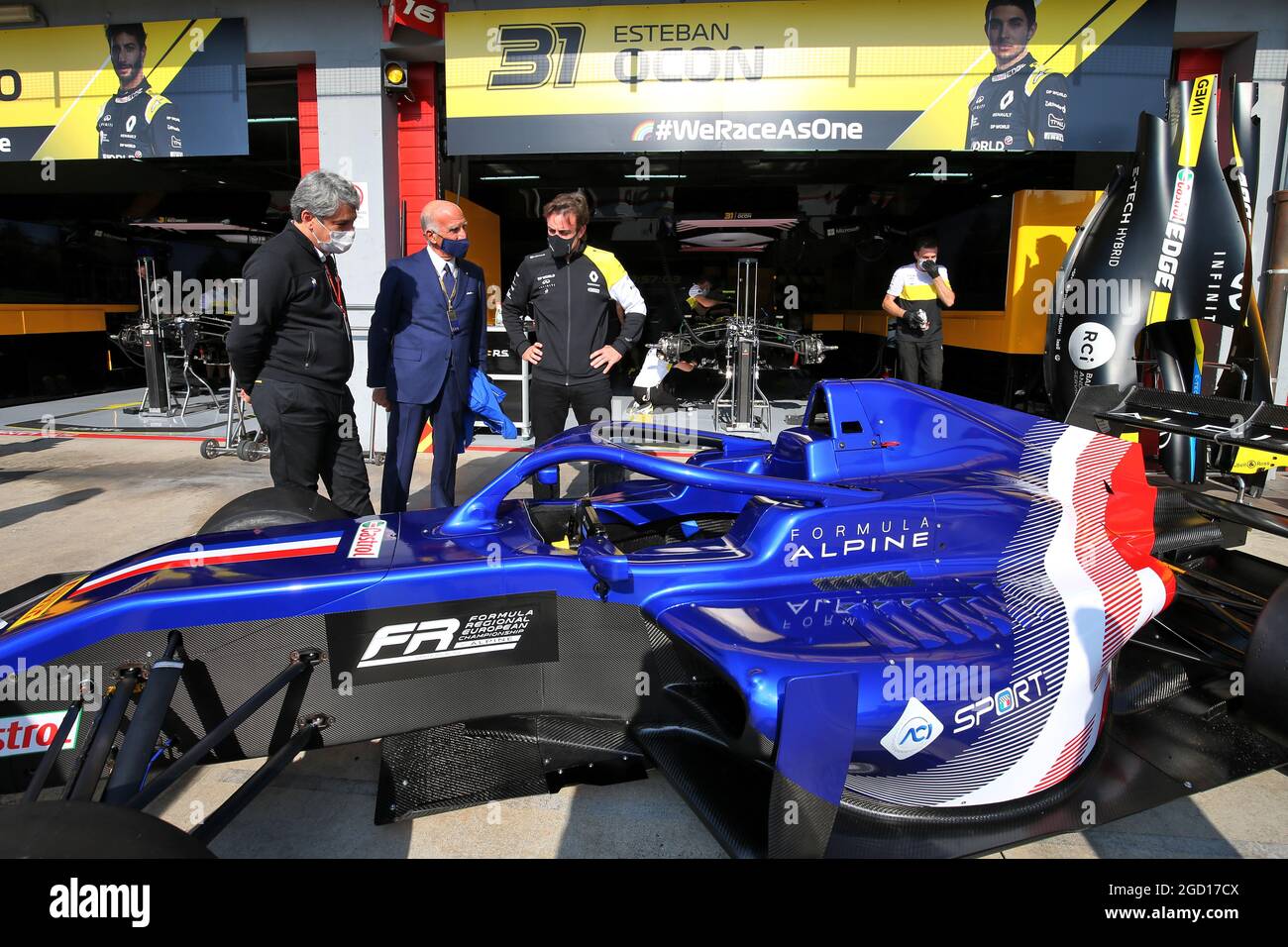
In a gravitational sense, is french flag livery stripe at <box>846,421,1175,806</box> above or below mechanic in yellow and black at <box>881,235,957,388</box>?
below

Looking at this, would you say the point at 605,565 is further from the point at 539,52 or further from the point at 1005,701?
the point at 539,52

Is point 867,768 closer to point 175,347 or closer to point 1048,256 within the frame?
point 1048,256

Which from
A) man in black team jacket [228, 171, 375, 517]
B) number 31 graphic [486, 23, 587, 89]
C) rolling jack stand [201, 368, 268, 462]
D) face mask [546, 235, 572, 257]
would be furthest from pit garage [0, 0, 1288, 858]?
number 31 graphic [486, 23, 587, 89]

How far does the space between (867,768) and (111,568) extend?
2.15 metres

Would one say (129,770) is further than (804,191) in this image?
No

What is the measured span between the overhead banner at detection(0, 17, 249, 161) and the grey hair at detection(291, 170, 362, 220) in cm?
555

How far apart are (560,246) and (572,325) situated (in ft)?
Answer: 1.31

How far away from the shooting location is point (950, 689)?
1864 mm

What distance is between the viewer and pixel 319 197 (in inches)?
120

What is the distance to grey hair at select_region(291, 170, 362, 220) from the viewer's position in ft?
9.97

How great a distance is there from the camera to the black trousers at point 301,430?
10.1ft

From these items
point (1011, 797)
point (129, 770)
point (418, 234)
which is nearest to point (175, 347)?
point (418, 234)

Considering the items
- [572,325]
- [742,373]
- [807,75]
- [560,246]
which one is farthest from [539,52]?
[572,325]

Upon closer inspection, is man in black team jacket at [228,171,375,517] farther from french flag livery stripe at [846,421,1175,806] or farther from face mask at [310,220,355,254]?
french flag livery stripe at [846,421,1175,806]
